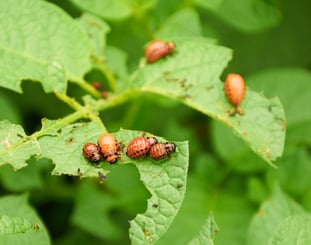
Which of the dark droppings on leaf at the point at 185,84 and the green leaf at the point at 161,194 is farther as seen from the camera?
the dark droppings on leaf at the point at 185,84

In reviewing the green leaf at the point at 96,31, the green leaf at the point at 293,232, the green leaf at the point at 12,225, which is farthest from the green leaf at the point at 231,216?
the green leaf at the point at 12,225

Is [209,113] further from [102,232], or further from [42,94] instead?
[42,94]

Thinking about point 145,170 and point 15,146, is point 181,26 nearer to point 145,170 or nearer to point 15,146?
point 145,170

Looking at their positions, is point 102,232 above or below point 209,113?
below

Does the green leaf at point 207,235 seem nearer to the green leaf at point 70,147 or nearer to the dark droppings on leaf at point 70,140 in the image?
the green leaf at point 70,147

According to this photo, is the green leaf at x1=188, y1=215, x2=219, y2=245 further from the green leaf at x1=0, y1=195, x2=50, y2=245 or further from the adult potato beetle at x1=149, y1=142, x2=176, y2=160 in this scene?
the green leaf at x1=0, y1=195, x2=50, y2=245

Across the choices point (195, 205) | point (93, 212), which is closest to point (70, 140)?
point (195, 205)

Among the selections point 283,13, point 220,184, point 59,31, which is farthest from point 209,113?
point 283,13
